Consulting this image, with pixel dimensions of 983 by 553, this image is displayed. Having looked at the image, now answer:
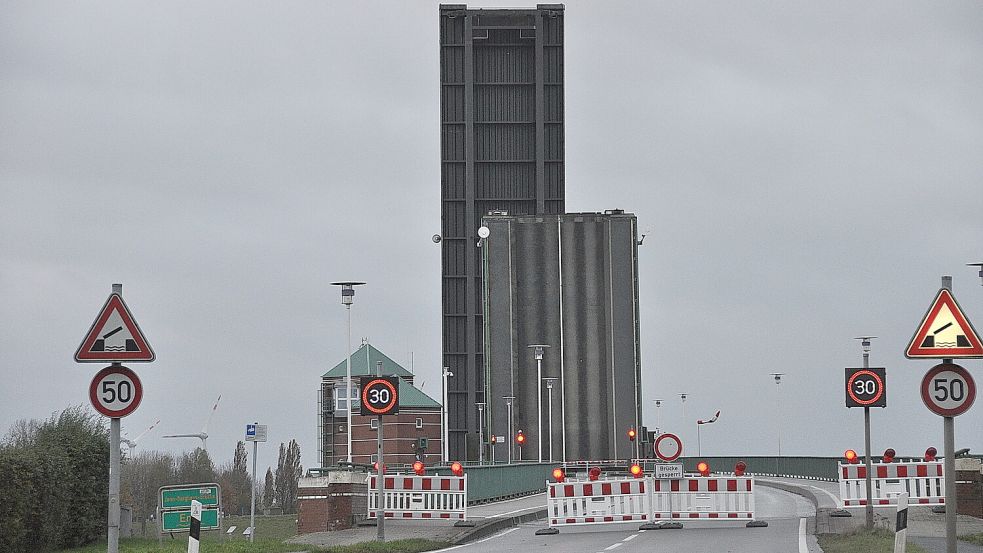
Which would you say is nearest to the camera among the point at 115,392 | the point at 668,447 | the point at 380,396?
the point at 115,392

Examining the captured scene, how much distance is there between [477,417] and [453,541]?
2215 inches

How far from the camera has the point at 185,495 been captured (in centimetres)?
2138

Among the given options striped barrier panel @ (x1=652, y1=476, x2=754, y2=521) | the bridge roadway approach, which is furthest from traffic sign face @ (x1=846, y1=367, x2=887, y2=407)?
striped barrier panel @ (x1=652, y1=476, x2=754, y2=521)

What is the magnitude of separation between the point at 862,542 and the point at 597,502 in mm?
7692

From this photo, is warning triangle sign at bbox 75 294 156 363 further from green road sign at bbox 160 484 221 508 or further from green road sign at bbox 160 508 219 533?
green road sign at bbox 160 484 221 508

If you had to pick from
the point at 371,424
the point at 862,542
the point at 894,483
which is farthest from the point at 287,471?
the point at 862,542

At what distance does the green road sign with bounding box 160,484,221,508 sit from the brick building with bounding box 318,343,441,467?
67546 millimetres

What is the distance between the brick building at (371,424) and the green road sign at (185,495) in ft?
222

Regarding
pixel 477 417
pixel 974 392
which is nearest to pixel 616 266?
pixel 477 417

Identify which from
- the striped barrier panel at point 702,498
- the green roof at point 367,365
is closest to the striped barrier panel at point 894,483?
the striped barrier panel at point 702,498

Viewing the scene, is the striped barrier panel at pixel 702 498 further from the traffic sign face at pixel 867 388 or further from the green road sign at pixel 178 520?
the green road sign at pixel 178 520

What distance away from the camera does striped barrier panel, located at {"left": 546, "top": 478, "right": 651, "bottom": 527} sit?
87.8ft

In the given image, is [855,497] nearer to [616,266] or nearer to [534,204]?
[616,266]

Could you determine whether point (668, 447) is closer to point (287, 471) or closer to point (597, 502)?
point (597, 502)
